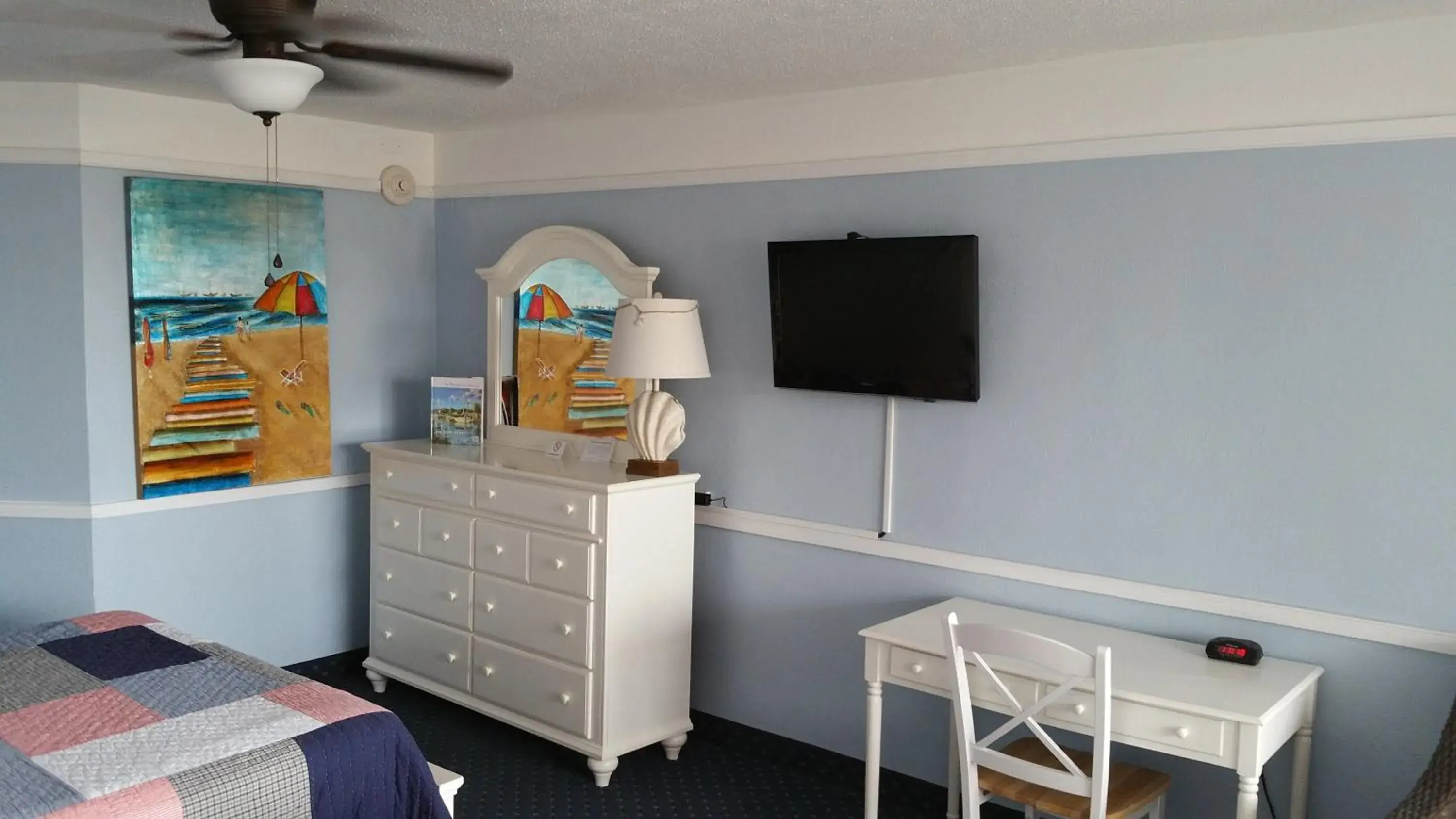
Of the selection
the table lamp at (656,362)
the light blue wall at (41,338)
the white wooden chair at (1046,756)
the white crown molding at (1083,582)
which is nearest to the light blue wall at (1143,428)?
the white crown molding at (1083,582)

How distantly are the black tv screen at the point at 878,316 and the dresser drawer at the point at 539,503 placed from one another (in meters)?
0.75

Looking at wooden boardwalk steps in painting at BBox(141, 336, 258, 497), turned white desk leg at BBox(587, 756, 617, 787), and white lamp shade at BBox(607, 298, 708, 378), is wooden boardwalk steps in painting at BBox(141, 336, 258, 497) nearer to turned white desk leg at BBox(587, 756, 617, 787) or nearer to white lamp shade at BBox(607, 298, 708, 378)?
white lamp shade at BBox(607, 298, 708, 378)

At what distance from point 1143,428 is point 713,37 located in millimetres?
1535

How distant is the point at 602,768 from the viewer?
12.1ft

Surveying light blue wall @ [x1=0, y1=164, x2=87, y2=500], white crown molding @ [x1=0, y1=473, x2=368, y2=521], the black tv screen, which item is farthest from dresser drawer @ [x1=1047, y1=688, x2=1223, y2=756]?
light blue wall @ [x1=0, y1=164, x2=87, y2=500]

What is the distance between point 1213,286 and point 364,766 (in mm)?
2331

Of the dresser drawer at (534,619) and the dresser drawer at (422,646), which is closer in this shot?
the dresser drawer at (534,619)

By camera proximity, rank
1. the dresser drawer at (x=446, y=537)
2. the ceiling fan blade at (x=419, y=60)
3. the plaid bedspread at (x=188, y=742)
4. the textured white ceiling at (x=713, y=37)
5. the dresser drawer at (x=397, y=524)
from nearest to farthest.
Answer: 1. the plaid bedspread at (x=188, y=742)
2. the ceiling fan blade at (x=419, y=60)
3. the textured white ceiling at (x=713, y=37)
4. the dresser drawer at (x=446, y=537)
5. the dresser drawer at (x=397, y=524)

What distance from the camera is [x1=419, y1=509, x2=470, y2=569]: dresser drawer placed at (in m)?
4.12

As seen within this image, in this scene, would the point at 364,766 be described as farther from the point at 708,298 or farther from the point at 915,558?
the point at 708,298

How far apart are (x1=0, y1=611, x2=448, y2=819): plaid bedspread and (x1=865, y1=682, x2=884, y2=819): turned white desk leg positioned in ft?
3.81

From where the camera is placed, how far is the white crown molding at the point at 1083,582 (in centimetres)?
278

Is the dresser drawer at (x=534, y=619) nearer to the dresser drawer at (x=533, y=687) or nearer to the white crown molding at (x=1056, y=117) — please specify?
the dresser drawer at (x=533, y=687)

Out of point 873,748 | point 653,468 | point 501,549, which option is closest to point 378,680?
point 501,549
